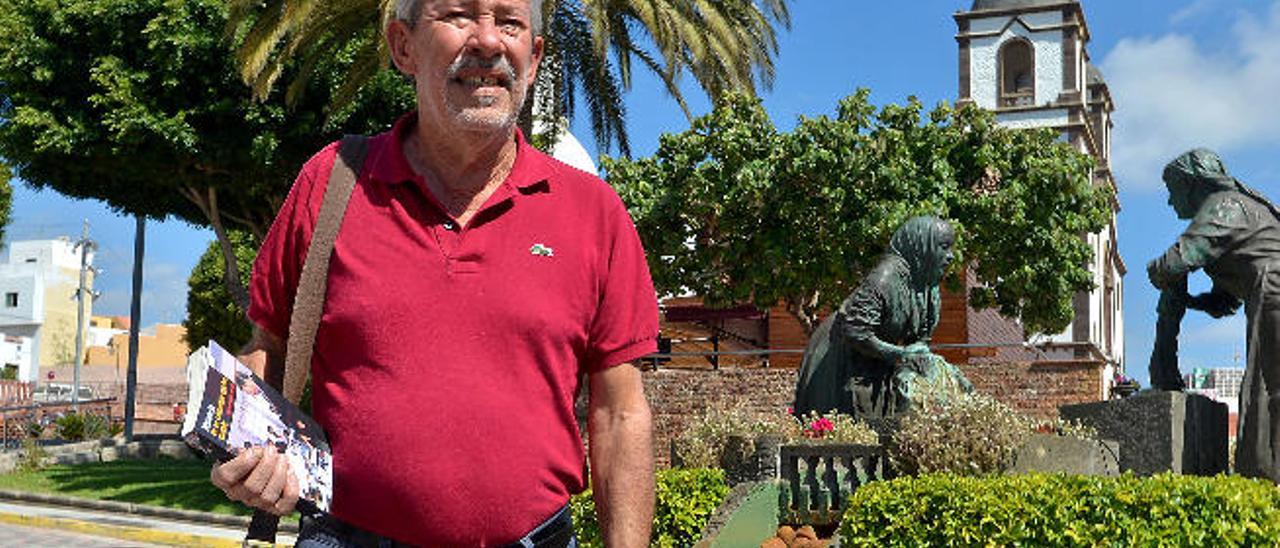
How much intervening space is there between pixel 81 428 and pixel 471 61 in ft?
115

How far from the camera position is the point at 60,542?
15344 millimetres

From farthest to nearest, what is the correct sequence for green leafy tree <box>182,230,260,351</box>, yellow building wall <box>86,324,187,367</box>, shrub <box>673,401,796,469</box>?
yellow building wall <box>86,324,187,367</box> < green leafy tree <box>182,230,260,351</box> < shrub <box>673,401,796,469</box>

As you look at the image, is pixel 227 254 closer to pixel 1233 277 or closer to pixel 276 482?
pixel 1233 277

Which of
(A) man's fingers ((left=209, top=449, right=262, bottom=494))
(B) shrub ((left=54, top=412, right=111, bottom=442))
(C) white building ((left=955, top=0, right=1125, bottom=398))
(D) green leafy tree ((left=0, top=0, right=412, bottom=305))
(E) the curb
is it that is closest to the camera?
(A) man's fingers ((left=209, top=449, right=262, bottom=494))

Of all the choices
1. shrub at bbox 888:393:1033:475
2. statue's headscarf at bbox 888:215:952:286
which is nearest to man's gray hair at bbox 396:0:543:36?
shrub at bbox 888:393:1033:475

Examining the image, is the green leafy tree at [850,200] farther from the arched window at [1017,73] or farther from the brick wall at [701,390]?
the arched window at [1017,73]

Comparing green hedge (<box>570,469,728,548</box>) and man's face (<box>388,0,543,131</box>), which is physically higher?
man's face (<box>388,0,543,131</box>)

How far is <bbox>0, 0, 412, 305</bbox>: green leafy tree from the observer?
77.0ft

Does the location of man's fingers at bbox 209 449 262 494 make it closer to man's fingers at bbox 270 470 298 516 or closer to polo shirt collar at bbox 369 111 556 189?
man's fingers at bbox 270 470 298 516

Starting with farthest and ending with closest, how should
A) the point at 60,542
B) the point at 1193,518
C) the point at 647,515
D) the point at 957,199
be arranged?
1. the point at 957,199
2. the point at 60,542
3. the point at 1193,518
4. the point at 647,515

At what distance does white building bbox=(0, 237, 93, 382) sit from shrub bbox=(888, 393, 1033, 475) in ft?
260

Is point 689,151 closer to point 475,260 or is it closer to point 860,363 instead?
point 860,363

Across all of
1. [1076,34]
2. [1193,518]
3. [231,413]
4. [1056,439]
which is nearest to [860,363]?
[1056,439]

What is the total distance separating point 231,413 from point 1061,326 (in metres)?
30.1
